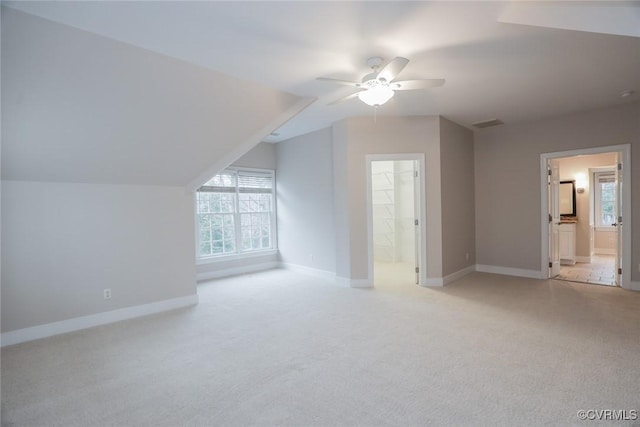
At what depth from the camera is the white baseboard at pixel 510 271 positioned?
5291mm

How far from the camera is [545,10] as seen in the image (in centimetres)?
214

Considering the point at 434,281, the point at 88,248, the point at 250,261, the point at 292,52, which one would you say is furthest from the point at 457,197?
the point at 88,248

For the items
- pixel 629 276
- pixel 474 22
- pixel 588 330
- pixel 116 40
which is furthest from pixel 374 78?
pixel 629 276

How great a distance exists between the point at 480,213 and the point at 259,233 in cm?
441

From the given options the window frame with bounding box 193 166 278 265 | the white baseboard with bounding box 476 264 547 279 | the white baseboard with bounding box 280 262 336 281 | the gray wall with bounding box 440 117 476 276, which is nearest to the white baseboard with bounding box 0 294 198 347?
the window frame with bounding box 193 166 278 265

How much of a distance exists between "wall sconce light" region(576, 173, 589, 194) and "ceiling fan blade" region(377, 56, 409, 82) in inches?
262

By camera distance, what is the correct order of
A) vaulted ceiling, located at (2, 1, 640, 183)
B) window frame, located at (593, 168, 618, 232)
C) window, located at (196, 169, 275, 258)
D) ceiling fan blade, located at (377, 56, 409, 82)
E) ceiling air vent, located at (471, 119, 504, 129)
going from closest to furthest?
1. vaulted ceiling, located at (2, 1, 640, 183)
2. ceiling fan blade, located at (377, 56, 409, 82)
3. ceiling air vent, located at (471, 119, 504, 129)
4. window, located at (196, 169, 275, 258)
5. window frame, located at (593, 168, 618, 232)

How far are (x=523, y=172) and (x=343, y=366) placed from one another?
481 cm

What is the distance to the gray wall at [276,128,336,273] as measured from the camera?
5648 mm

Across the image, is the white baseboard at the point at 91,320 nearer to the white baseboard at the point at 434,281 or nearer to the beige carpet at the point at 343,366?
the beige carpet at the point at 343,366

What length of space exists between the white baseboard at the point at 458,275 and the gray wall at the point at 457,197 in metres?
0.05

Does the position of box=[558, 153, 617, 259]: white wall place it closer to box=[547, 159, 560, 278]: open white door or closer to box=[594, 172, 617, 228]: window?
box=[594, 172, 617, 228]: window

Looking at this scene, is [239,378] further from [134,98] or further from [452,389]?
[134,98]

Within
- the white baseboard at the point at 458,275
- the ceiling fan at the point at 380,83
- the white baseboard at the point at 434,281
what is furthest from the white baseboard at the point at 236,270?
the ceiling fan at the point at 380,83
